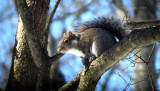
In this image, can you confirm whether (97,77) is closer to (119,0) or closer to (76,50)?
(76,50)

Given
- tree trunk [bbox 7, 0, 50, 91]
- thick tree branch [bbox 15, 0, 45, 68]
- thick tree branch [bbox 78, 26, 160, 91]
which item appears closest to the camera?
thick tree branch [bbox 78, 26, 160, 91]

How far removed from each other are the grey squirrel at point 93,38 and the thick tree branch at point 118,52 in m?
0.15

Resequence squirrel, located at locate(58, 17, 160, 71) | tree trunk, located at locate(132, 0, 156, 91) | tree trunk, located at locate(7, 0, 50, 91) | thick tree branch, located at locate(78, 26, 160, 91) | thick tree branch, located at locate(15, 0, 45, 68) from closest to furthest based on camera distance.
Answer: thick tree branch, located at locate(78, 26, 160, 91)
thick tree branch, located at locate(15, 0, 45, 68)
squirrel, located at locate(58, 17, 160, 71)
tree trunk, located at locate(7, 0, 50, 91)
tree trunk, located at locate(132, 0, 156, 91)

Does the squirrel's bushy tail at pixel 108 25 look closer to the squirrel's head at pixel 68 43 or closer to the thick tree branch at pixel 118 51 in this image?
the squirrel's head at pixel 68 43

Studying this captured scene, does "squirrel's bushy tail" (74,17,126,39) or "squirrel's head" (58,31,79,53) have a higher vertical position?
"squirrel's bushy tail" (74,17,126,39)

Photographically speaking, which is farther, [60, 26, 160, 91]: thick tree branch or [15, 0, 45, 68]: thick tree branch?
[15, 0, 45, 68]: thick tree branch

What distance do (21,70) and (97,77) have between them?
47.9 inches

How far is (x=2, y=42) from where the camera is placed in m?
4.81

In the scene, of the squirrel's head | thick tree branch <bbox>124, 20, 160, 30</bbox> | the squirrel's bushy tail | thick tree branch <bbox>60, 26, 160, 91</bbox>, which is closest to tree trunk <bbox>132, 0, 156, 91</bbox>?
the squirrel's bushy tail

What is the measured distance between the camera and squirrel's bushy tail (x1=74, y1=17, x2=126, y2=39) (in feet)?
9.02

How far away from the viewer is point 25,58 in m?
3.02

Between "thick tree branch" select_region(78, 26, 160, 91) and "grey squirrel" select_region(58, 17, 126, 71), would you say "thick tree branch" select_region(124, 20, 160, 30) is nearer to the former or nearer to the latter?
"thick tree branch" select_region(78, 26, 160, 91)

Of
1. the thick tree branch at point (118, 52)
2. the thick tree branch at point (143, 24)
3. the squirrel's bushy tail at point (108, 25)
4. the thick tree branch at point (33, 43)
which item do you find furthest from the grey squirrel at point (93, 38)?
the thick tree branch at point (143, 24)

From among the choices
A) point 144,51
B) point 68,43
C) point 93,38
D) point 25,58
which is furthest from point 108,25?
point 144,51
